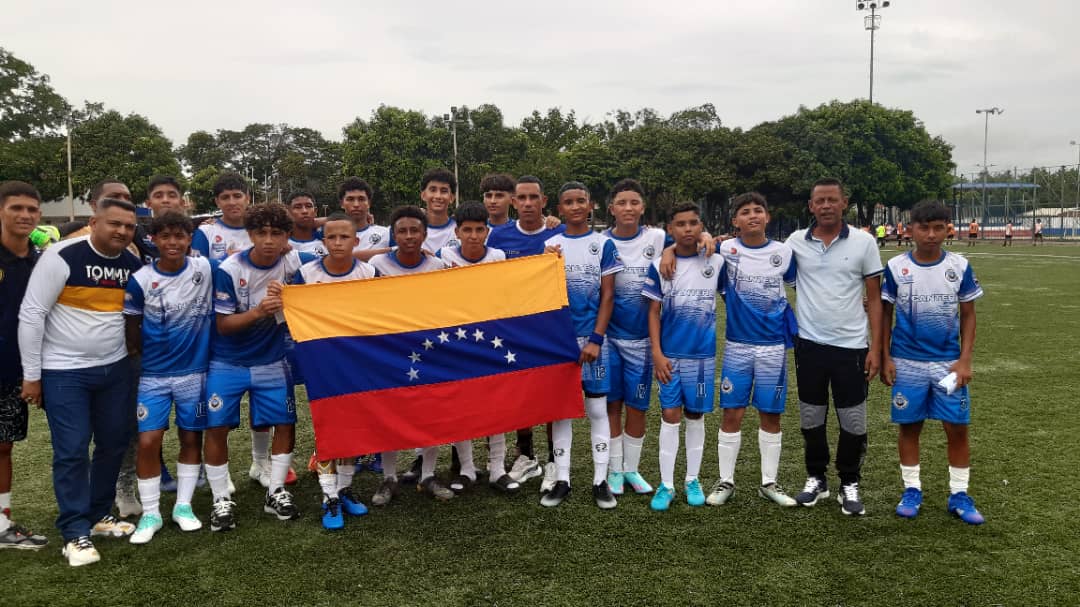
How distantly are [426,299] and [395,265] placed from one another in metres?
0.46

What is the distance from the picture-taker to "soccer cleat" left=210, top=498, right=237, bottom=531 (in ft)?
15.4

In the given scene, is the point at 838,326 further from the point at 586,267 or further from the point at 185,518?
the point at 185,518

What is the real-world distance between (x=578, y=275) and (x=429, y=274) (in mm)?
1072

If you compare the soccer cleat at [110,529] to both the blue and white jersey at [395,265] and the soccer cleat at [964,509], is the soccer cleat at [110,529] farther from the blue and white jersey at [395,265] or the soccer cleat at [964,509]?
the soccer cleat at [964,509]

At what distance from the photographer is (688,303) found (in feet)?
16.1

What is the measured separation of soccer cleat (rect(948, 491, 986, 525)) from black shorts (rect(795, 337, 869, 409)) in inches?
33.9

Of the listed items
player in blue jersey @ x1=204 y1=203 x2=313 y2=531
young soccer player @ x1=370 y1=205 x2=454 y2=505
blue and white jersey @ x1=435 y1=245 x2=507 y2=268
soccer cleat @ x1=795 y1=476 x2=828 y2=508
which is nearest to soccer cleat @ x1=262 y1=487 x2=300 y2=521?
player in blue jersey @ x1=204 y1=203 x2=313 y2=531

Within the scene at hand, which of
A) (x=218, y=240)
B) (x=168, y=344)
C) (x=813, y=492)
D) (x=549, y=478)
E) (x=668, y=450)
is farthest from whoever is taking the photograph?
(x=218, y=240)

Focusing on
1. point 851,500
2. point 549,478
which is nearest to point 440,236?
point 549,478

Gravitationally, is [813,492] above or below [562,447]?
below

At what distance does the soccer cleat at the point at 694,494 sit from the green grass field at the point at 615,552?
0.08 meters

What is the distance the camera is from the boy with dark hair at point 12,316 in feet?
14.3

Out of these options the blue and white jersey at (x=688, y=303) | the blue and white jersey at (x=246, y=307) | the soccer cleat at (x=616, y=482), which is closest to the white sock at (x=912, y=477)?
the blue and white jersey at (x=688, y=303)

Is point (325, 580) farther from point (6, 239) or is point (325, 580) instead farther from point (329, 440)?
point (6, 239)
